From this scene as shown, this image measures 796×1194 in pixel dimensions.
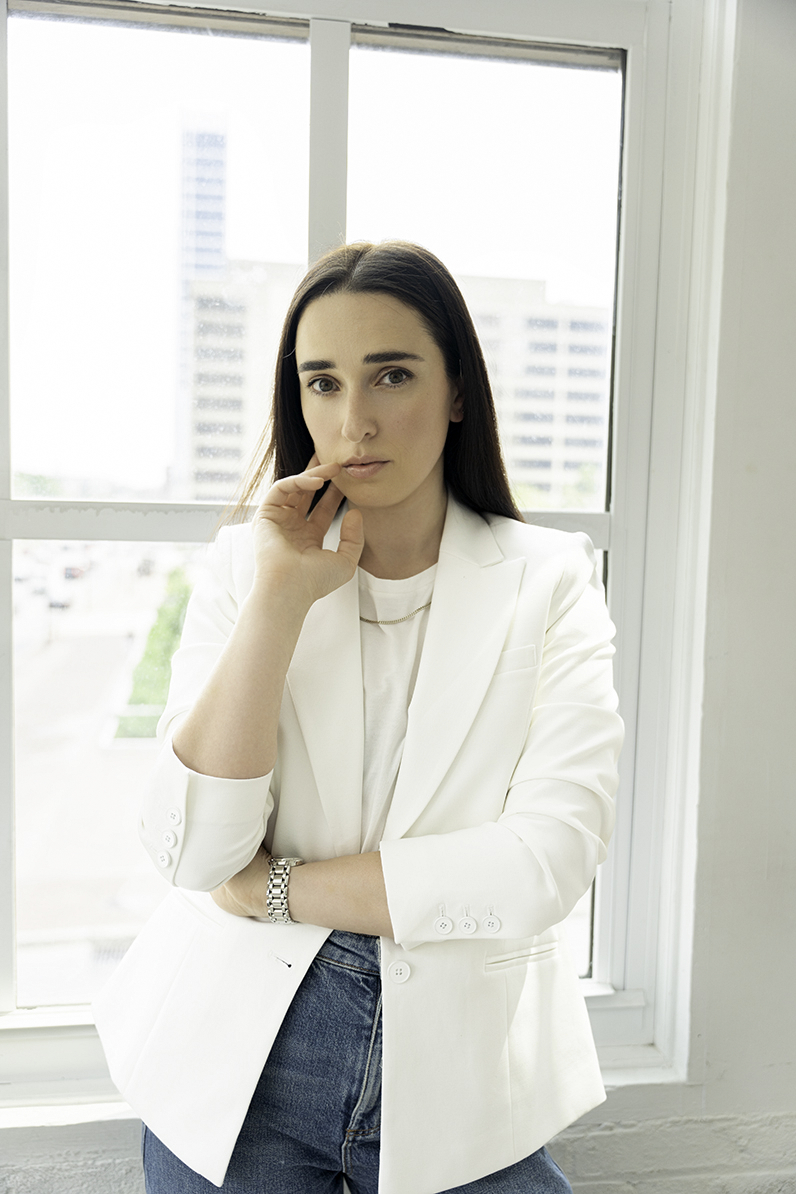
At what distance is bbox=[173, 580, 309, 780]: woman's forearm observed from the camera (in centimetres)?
107

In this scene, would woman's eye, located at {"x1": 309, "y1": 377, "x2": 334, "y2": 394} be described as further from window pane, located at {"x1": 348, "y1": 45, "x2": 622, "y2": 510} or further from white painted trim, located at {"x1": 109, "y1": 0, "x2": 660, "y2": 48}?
white painted trim, located at {"x1": 109, "y1": 0, "x2": 660, "y2": 48}

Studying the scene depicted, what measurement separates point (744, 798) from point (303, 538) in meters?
0.98

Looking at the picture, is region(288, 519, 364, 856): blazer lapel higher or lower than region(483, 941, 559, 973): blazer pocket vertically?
higher

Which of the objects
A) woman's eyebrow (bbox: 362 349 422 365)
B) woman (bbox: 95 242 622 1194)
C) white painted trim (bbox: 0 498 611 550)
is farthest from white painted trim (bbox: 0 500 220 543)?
woman's eyebrow (bbox: 362 349 422 365)

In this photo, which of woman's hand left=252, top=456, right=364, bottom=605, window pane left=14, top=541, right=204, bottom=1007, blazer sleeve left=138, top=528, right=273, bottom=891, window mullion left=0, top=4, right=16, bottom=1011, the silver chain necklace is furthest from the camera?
window pane left=14, top=541, right=204, bottom=1007

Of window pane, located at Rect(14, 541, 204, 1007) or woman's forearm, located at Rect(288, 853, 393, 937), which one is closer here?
woman's forearm, located at Rect(288, 853, 393, 937)

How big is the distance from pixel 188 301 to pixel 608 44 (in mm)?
924

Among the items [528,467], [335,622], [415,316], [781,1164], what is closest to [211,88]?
[415,316]

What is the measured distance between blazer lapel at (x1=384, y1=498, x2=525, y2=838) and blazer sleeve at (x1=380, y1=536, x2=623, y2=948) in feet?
0.25

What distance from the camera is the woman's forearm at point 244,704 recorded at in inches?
42.3

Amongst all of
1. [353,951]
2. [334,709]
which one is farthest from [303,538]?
[353,951]

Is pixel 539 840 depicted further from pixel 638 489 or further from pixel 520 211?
pixel 520 211

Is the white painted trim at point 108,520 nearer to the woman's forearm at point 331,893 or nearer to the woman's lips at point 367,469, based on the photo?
the woman's lips at point 367,469

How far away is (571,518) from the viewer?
1671 mm
